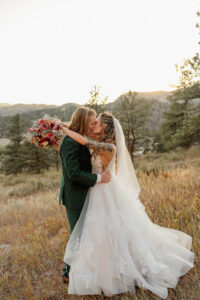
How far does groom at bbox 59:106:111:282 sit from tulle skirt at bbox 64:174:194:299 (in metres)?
0.14

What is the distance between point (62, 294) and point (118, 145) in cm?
211

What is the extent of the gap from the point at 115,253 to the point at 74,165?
3.99 ft

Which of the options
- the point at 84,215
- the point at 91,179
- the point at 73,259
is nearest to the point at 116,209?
the point at 84,215

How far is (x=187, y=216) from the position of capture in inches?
146

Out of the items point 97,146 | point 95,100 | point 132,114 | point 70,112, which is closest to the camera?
point 97,146

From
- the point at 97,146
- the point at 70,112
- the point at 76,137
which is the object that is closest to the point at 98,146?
the point at 97,146

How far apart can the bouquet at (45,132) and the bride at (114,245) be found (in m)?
0.15

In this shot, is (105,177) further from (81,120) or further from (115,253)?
(115,253)

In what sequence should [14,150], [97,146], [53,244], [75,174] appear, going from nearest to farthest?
[75,174]
[97,146]
[53,244]
[14,150]

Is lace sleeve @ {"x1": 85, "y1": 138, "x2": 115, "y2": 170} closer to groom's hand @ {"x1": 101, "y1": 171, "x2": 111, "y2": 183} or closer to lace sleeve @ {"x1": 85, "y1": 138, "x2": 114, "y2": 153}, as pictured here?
lace sleeve @ {"x1": 85, "y1": 138, "x2": 114, "y2": 153}

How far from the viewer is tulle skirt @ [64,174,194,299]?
248 cm

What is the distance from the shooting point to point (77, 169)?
2.44 meters

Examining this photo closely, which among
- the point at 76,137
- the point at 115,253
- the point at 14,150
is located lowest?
the point at 14,150

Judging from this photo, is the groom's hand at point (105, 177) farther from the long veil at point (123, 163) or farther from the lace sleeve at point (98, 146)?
the long veil at point (123, 163)
